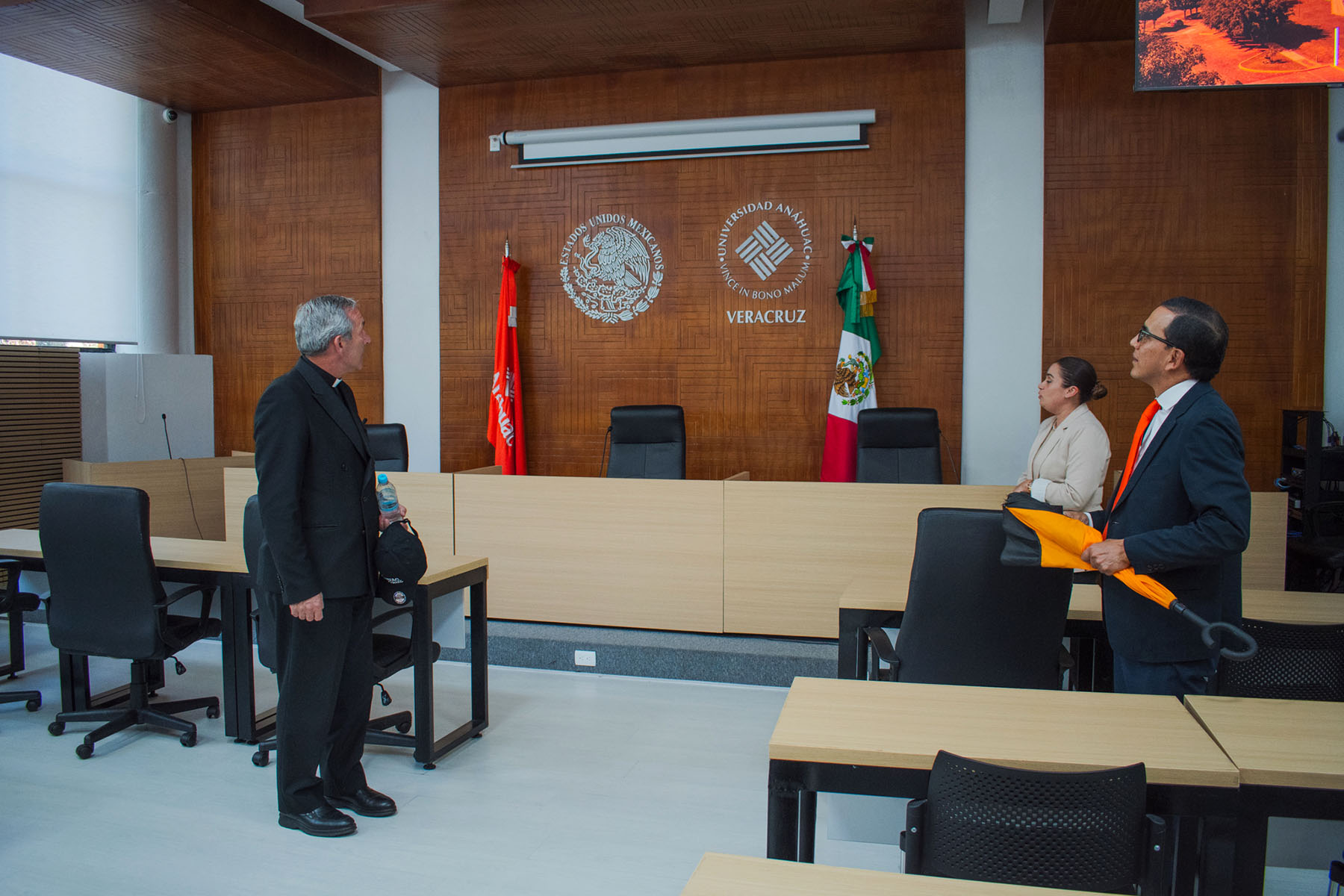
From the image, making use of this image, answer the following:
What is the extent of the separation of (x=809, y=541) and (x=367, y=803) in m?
2.25

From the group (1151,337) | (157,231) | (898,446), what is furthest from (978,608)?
(157,231)

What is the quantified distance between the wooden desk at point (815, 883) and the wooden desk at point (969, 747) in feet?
1.08

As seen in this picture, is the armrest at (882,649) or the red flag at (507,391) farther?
the red flag at (507,391)

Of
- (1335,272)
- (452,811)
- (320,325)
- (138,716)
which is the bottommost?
(452,811)

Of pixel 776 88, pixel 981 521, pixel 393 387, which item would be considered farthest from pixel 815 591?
pixel 393 387

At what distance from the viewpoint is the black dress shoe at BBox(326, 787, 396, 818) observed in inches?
114

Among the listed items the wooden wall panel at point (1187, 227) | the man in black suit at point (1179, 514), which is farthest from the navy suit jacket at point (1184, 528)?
the wooden wall panel at point (1187, 227)

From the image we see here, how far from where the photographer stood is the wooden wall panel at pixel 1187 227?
516 centimetres

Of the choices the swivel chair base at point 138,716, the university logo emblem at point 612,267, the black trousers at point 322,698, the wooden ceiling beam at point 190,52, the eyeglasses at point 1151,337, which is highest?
the wooden ceiling beam at point 190,52

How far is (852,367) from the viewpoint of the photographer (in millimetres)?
5535

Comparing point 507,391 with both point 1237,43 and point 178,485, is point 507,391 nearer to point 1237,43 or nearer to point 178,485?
point 178,485

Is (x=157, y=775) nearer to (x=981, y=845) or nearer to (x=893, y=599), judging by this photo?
(x=893, y=599)

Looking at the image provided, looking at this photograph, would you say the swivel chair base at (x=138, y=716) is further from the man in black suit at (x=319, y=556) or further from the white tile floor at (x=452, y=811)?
the man in black suit at (x=319, y=556)

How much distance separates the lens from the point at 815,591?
13.9 ft
